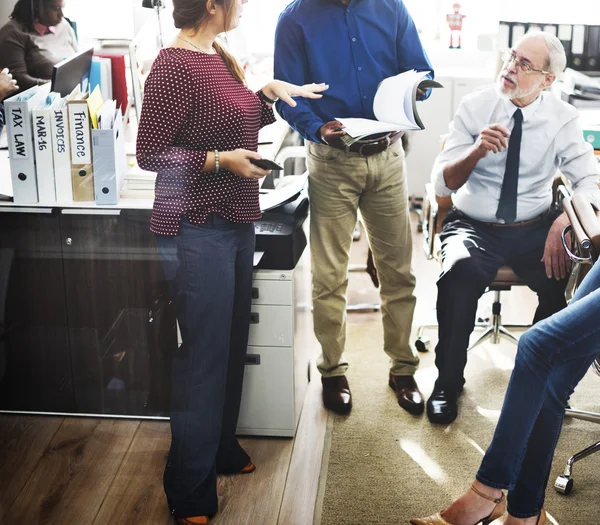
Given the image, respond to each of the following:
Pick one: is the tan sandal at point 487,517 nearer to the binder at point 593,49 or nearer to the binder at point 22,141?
the binder at point 22,141

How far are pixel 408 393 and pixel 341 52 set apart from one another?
3.38 feet

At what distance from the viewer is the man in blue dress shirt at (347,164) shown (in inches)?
91.3

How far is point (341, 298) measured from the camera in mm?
2582

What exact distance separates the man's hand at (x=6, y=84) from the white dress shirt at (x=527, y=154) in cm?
123

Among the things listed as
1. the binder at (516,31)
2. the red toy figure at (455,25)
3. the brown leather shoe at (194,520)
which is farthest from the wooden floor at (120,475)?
the red toy figure at (455,25)

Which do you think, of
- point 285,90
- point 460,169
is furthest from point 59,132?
point 460,169

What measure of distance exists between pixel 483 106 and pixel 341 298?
2.33 ft

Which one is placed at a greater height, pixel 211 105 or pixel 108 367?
pixel 211 105

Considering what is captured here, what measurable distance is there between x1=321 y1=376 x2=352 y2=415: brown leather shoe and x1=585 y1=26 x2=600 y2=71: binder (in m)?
1.51

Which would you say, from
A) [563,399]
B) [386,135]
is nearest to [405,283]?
[386,135]

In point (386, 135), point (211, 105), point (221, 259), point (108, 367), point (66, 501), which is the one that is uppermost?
point (211, 105)

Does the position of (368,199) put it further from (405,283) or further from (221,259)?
(221,259)

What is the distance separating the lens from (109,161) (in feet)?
Answer: 7.34

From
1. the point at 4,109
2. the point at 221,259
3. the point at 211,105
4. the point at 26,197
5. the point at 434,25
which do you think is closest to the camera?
the point at 211,105
